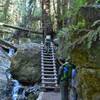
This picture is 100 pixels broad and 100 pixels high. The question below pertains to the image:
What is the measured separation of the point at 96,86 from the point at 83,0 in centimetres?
197

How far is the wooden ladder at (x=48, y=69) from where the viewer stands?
1149cm

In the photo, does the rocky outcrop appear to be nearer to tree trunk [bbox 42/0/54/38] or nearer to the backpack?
the backpack

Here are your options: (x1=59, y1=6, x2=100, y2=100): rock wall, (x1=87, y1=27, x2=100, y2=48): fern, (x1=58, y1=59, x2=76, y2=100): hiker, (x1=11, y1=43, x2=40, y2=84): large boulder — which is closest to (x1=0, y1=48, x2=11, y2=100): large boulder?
(x1=11, y1=43, x2=40, y2=84): large boulder

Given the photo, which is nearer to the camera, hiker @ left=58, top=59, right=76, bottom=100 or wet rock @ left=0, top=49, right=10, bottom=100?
hiker @ left=58, top=59, right=76, bottom=100

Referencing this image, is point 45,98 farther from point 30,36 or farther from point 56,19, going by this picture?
point 30,36

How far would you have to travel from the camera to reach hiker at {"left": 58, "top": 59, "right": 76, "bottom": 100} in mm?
7027

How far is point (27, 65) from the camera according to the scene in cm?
1320

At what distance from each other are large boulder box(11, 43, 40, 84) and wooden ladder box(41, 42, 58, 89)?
0.29 m

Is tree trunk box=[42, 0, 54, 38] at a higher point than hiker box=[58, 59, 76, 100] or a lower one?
higher

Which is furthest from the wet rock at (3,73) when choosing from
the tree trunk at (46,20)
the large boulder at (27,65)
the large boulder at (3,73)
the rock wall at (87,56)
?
the rock wall at (87,56)

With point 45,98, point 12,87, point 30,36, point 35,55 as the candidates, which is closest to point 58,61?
point 35,55

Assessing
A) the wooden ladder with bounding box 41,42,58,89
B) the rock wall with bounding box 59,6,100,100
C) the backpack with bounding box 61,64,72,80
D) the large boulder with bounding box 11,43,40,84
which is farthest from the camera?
the large boulder with bounding box 11,43,40,84

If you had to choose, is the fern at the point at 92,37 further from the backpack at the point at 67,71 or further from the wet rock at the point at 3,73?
the wet rock at the point at 3,73

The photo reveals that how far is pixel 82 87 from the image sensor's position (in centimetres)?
500
